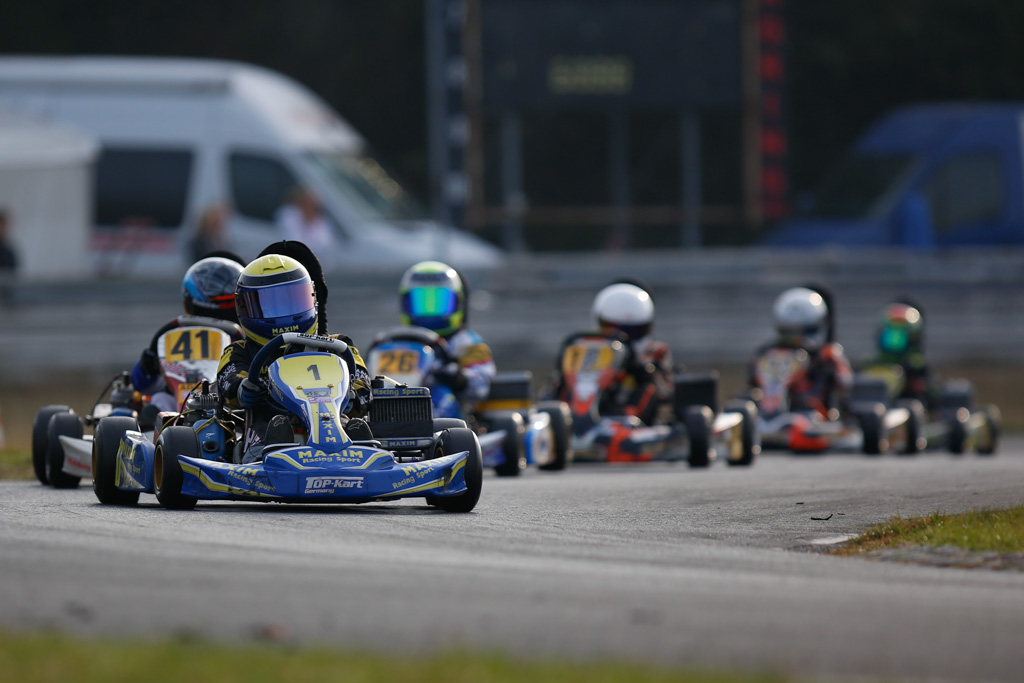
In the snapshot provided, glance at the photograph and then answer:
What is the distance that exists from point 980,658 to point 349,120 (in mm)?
26316

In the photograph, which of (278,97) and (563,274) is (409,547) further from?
(278,97)

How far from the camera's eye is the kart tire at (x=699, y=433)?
1279cm

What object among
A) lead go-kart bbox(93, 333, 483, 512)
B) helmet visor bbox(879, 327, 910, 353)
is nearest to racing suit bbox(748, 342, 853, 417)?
helmet visor bbox(879, 327, 910, 353)

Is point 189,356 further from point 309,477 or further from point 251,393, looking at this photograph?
point 309,477

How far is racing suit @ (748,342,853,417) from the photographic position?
15.6 m

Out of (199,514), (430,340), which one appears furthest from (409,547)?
(430,340)

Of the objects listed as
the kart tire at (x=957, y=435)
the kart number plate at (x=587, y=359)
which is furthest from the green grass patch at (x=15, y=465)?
the kart tire at (x=957, y=435)

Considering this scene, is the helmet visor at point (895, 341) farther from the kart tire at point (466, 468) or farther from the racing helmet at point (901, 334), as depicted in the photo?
the kart tire at point (466, 468)

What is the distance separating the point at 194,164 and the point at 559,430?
8.85m

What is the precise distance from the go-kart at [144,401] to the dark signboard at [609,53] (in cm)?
1170

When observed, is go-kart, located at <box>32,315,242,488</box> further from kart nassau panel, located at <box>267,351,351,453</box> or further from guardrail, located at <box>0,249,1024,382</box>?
guardrail, located at <box>0,249,1024,382</box>

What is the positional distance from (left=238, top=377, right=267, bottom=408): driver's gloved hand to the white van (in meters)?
10.9

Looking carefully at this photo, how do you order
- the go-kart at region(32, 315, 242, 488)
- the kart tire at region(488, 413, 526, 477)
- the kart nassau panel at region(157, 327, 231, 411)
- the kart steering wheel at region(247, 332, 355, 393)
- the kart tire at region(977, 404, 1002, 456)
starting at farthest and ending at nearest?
the kart tire at region(977, 404, 1002, 456), the kart tire at region(488, 413, 526, 477), the kart nassau panel at region(157, 327, 231, 411), the go-kart at region(32, 315, 242, 488), the kart steering wheel at region(247, 332, 355, 393)

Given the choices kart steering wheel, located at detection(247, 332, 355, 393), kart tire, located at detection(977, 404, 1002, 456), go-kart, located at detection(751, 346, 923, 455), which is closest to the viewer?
kart steering wheel, located at detection(247, 332, 355, 393)
